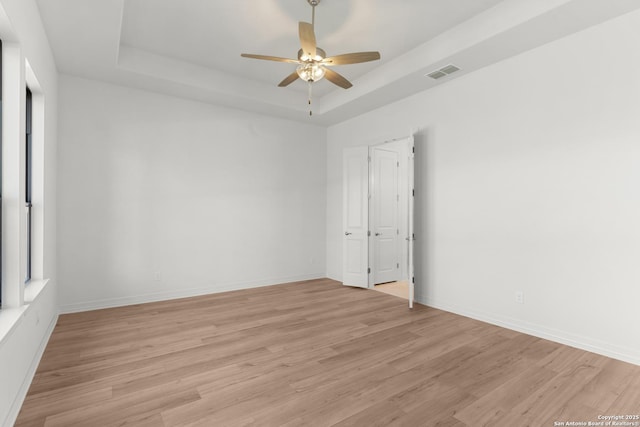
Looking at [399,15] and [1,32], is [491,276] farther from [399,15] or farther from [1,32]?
[1,32]

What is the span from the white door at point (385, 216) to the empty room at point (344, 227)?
116mm

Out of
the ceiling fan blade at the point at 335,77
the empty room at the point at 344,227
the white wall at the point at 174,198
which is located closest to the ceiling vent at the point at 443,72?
the empty room at the point at 344,227

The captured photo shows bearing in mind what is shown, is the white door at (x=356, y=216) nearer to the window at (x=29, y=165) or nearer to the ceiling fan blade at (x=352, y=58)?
the ceiling fan blade at (x=352, y=58)

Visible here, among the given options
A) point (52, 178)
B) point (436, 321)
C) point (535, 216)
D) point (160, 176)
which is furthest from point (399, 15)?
point (52, 178)

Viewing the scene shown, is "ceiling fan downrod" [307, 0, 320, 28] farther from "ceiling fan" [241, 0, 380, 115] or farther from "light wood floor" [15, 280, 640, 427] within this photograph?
"light wood floor" [15, 280, 640, 427]

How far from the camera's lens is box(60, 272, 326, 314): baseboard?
4257 mm

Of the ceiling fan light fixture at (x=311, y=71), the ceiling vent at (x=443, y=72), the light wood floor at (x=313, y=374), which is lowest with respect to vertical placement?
the light wood floor at (x=313, y=374)

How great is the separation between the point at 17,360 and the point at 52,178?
2308 mm

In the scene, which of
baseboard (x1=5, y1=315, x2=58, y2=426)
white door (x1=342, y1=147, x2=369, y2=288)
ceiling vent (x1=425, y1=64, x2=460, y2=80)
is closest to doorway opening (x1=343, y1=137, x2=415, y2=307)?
white door (x1=342, y1=147, x2=369, y2=288)

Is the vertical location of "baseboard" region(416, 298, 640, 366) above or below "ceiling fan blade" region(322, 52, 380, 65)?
below

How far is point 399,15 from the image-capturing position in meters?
3.43

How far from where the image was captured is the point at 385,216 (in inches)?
241

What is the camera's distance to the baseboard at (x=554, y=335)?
9.53 feet

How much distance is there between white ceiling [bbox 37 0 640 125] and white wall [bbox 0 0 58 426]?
499 mm
